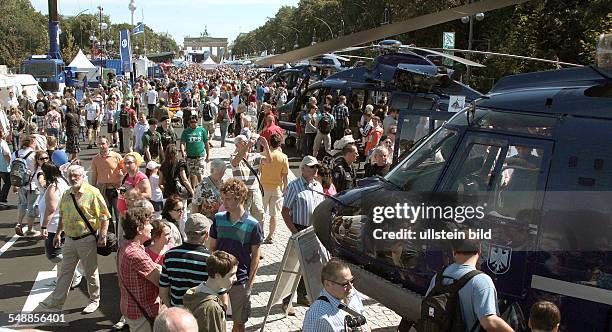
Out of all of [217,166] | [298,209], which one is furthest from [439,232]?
[217,166]

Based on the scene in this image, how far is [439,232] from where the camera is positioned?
5559 mm

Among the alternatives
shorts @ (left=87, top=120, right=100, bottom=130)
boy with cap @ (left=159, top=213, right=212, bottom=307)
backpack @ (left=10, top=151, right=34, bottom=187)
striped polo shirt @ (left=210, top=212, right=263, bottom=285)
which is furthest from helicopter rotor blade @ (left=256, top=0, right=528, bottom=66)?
shorts @ (left=87, top=120, right=100, bottom=130)

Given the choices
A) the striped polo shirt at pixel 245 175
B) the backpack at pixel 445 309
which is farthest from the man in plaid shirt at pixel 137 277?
the striped polo shirt at pixel 245 175

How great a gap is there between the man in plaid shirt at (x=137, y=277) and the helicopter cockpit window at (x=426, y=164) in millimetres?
2354

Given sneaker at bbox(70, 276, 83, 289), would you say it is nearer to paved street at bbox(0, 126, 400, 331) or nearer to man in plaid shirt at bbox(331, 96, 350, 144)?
paved street at bbox(0, 126, 400, 331)

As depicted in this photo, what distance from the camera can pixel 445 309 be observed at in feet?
14.0

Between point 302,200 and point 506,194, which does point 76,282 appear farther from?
point 506,194

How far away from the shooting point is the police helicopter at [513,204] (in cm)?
489

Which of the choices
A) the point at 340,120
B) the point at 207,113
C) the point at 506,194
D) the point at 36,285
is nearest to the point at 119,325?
the point at 36,285

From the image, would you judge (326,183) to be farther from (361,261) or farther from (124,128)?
(124,128)

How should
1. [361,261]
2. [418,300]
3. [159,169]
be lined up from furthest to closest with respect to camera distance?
[159,169] → [361,261] → [418,300]

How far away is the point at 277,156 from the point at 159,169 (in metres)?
1.70

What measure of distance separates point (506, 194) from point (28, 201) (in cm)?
809

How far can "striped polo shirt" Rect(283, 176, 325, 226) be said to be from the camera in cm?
743
